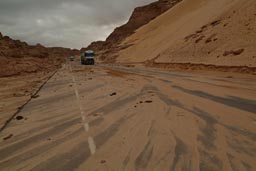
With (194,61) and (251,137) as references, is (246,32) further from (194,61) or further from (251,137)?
(251,137)

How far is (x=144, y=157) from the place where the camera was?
5.54 m

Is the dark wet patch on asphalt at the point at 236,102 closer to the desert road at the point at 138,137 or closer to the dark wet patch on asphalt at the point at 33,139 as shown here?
the desert road at the point at 138,137

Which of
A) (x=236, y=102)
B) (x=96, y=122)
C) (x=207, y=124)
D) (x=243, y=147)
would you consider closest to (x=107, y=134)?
(x=96, y=122)

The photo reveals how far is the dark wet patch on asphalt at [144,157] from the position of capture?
16.9ft

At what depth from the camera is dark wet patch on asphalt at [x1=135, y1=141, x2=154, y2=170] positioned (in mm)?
5141

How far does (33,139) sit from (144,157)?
10.6 ft

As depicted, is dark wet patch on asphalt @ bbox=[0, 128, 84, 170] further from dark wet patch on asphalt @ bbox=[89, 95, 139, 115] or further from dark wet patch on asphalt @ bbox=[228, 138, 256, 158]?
dark wet patch on asphalt @ bbox=[228, 138, 256, 158]

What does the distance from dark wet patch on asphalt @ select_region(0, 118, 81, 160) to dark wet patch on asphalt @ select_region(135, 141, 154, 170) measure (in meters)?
2.78

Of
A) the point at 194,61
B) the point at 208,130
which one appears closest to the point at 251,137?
the point at 208,130

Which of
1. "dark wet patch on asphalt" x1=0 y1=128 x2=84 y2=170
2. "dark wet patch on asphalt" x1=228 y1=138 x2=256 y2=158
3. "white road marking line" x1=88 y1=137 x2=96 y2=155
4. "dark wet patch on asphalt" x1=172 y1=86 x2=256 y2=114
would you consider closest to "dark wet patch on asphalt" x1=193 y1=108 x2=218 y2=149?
"dark wet patch on asphalt" x1=228 y1=138 x2=256 y2=158

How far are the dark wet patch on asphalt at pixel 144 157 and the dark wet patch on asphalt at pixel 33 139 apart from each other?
278 cm

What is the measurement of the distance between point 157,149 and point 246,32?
2680cm

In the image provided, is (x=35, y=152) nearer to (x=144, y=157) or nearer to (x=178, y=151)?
(x=144, y=157)

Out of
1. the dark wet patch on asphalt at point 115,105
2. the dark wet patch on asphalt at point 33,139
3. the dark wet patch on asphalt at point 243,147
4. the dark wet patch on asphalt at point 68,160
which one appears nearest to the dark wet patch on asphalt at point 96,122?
the dark wet patch on asphalt at point 33,139
